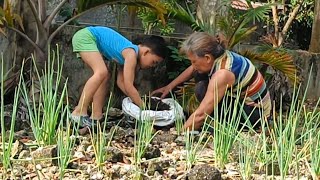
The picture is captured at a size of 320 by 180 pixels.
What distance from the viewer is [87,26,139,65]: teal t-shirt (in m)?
5.15

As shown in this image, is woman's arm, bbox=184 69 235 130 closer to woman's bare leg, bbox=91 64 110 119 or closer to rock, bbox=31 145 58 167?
woman's bare leg, bbox=91 64 110 119

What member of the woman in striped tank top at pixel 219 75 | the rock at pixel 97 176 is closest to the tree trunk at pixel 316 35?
the woman in striped tank top at pixel 219 75

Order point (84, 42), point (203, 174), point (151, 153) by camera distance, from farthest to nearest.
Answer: point (84, 42), point (151, 153), point (203, 174)

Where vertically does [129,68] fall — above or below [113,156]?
above

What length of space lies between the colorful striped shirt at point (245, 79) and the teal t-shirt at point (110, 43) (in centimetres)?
93

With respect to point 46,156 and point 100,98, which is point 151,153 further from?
point 100,98

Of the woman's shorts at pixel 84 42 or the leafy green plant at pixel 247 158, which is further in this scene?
the woman's shorts at pixel 84 42

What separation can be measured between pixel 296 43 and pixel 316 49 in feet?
11.0

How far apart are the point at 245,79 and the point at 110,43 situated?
1244 mm

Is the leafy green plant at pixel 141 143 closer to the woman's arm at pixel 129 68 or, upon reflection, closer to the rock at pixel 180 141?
the rock at pixel 180 141

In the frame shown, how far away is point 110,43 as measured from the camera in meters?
5.20

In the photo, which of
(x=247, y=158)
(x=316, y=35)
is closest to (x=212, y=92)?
(x=247, y=158)

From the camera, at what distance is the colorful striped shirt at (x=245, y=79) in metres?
4.40

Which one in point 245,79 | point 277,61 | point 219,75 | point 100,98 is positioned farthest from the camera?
point 277,61
